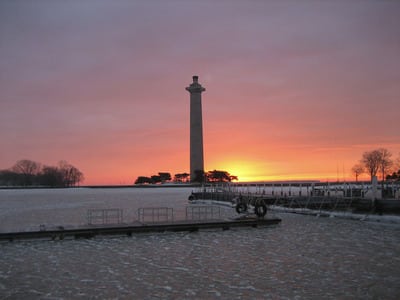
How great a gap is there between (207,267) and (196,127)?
124 metres

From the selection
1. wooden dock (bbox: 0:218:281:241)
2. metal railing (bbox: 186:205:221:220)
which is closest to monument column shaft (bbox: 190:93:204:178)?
metal railing (bbox: 186:205:221:220)

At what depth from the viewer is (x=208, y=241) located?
2612cm

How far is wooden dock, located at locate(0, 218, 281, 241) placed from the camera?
87.6 feet

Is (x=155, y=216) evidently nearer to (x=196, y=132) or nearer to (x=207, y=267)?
(x=207, y=267)

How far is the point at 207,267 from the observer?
17.9 meters

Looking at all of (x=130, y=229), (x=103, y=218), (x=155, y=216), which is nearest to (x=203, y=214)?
(x=155, y=216)

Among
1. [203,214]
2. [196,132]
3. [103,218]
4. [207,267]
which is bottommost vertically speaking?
[207,267]

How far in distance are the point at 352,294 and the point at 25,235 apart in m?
20.3

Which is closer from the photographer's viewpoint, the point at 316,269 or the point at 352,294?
the point at 352,294

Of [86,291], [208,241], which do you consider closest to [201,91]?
[208,241]

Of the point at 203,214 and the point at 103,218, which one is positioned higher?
the point at 103,218

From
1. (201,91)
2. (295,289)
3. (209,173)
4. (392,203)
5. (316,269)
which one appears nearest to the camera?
(295,289)

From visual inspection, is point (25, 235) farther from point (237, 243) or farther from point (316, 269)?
point (316, 269)

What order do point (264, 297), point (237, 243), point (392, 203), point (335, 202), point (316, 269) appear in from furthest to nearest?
point (335, 202)
point (392, 203)
point (237, 243)
point (316, 269)
point (264, 297)
